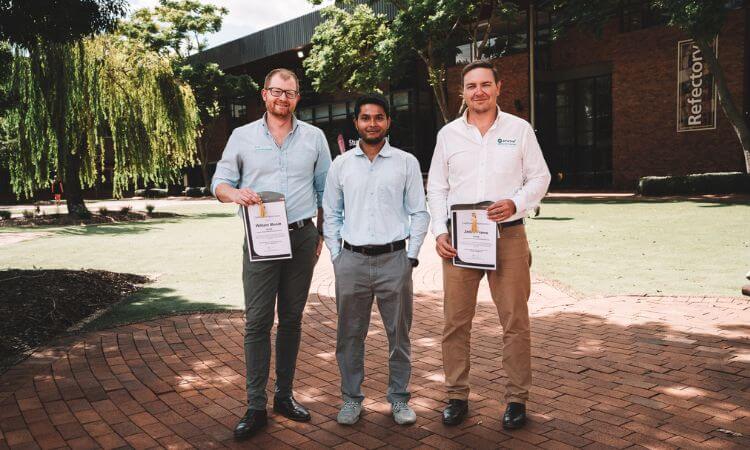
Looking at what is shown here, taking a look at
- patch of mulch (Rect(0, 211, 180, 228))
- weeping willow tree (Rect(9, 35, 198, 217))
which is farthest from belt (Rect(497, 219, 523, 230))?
patch of mulch (Rect(0, 211, 180, 228))

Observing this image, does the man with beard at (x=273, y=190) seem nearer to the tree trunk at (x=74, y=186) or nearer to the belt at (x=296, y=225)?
the belt at (x=296, y=225)

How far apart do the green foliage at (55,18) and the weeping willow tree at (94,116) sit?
35.0 feet

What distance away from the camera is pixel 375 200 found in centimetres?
328

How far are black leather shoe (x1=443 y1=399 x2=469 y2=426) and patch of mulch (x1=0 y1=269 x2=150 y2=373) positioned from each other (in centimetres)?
351

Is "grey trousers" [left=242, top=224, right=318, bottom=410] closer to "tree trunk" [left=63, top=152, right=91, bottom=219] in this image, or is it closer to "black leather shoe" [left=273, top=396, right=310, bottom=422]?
"black leather shoe" [left=273, top=396, right=310, bottom=422]

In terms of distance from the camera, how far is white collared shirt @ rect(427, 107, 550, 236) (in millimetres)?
3215

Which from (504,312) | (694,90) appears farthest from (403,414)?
(694,90)

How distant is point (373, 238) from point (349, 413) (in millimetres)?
1072

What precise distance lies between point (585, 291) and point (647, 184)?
15.1 meters

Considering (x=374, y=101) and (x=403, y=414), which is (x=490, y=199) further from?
(x=403, y=414)

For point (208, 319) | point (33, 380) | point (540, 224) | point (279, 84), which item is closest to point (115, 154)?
point (540, 224)

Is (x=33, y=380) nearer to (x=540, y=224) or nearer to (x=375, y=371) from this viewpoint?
(x=375, y=371)

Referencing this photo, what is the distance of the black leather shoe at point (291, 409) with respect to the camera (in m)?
3.46

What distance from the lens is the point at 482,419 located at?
342 cm
